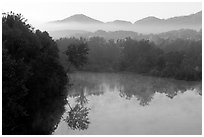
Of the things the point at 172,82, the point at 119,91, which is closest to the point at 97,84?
the point at 119,91

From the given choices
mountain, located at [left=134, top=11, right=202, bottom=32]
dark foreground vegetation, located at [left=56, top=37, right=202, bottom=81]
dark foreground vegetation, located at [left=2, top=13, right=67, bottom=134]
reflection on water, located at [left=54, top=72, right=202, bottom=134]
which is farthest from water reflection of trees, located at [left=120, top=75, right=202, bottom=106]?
mountain, located at [left=134, top=11, right=202, bottom=32]

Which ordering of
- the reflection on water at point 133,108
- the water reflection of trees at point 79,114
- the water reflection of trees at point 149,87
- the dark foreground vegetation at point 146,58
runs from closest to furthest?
the reflection on water at point 133,108 < the water reflection of trees at point 79,114 < the water reflection of trees at point 149,87 < the dark foreground vegetation at point 146,58

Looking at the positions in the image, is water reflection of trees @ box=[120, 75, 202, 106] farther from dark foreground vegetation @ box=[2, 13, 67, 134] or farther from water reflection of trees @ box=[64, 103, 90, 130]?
dark foreground vegetation @ box=[2, 13, 67, 134]

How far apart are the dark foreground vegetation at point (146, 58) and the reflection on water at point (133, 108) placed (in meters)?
2.58

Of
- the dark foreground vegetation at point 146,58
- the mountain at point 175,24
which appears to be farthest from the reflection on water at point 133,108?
the mountain at point 175,24

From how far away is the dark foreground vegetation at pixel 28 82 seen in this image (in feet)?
34.0

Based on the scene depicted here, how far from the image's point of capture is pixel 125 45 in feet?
127

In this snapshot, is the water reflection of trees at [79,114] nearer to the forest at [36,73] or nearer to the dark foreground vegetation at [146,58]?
the forest at [36,73]

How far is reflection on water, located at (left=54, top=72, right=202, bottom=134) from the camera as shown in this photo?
495 inches

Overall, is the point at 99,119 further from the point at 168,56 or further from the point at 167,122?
the point at 168,56

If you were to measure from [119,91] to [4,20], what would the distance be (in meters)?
9.85

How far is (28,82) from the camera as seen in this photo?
1359 centimetres

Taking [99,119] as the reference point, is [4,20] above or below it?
above

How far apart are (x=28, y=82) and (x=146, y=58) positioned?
73.6 ft
